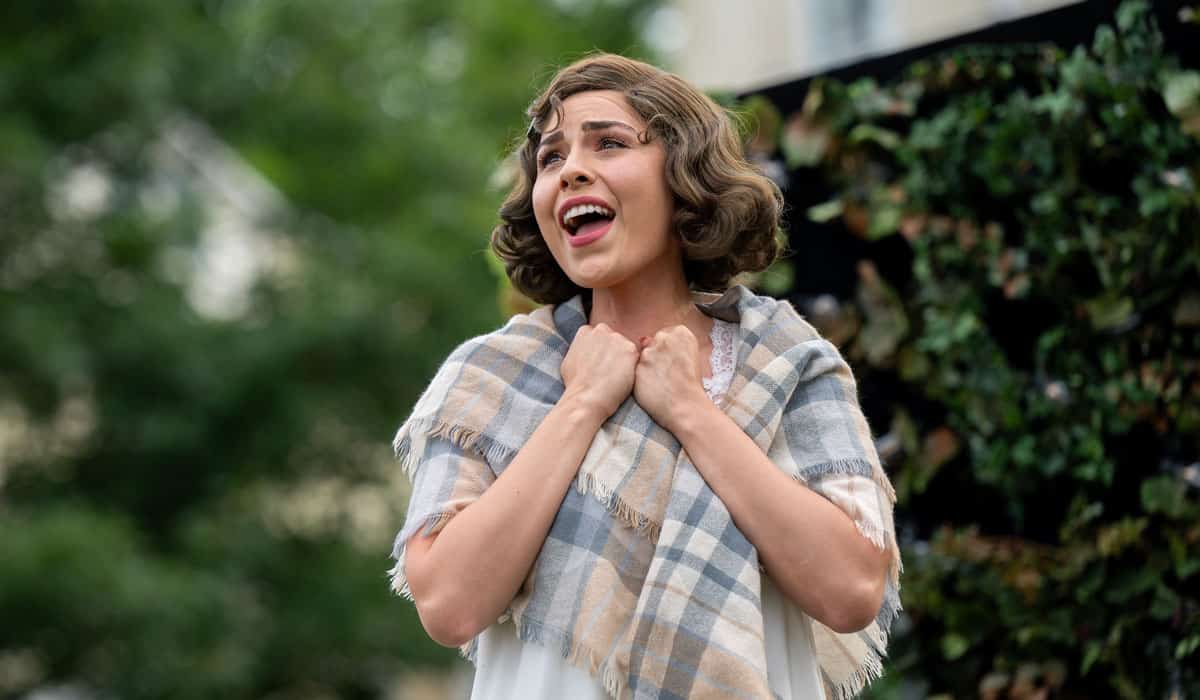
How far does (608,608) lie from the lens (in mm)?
2076

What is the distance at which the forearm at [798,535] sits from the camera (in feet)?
6.67

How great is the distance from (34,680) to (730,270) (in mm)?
9426

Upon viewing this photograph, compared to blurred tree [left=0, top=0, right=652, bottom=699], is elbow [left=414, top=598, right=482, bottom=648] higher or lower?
lower

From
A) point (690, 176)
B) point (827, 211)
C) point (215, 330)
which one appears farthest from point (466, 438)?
point (215, 330)

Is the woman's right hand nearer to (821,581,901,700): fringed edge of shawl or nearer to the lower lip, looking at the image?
the lower lip

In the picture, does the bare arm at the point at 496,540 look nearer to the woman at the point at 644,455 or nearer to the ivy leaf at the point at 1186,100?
the woman at the point at 644,455

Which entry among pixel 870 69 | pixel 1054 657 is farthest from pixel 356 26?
pixel 1054 657

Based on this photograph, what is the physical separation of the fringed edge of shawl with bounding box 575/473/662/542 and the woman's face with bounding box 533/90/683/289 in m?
0.32

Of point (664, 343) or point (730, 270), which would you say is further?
point (730, 270)

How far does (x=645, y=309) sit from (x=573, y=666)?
22.6 inches

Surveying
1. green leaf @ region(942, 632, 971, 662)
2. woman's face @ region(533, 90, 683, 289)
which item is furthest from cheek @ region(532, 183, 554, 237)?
green leaf @ region(942, 632, 971, 662)

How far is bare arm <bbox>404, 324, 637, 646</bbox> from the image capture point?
6.72ft

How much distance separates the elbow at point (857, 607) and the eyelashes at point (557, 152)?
74cm

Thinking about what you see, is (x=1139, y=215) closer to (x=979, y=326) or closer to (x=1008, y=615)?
(x=979, y=326)
